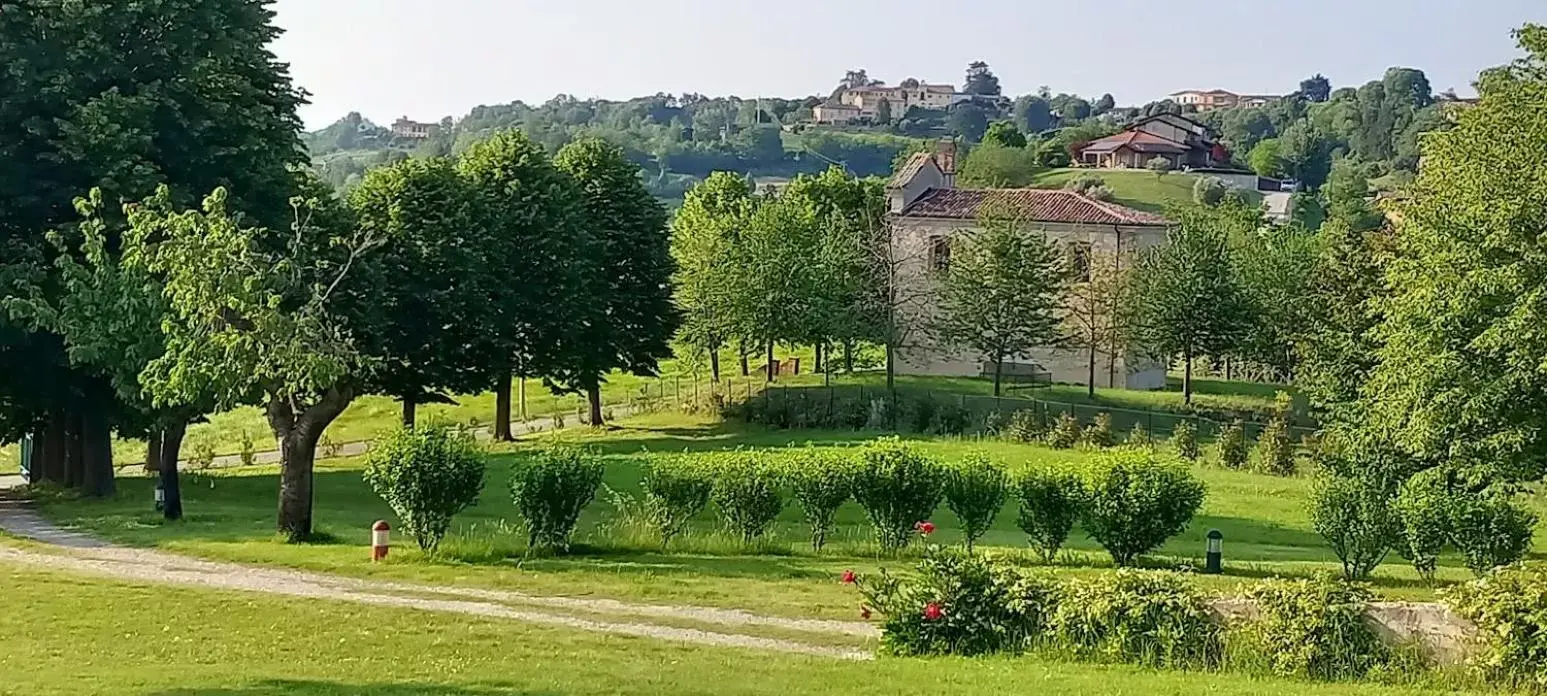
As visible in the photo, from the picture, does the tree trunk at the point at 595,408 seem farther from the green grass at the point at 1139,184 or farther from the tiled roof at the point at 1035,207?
the green grass at the point at 1139,184

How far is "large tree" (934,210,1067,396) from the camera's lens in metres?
54.8

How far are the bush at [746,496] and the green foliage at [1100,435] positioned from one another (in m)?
20.8

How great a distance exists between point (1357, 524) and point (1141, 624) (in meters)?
8.54

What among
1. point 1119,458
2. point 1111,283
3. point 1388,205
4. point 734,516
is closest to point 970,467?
point 1119,458

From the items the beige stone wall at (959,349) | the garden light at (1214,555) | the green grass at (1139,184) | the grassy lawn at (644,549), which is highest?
the green grass at (1139,184)

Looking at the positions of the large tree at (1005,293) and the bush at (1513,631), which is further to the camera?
the large tree at (1005,293)

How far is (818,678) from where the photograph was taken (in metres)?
14.2

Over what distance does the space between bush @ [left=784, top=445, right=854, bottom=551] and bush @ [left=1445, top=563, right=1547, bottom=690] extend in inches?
461

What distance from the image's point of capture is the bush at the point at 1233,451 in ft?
139

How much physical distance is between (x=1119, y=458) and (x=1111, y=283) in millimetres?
35494

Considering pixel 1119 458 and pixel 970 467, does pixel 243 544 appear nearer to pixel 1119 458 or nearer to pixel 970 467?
pixel 970 467

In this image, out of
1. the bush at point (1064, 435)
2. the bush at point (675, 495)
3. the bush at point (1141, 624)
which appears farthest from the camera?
the bush at point (1064, 435)

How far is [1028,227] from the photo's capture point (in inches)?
2438

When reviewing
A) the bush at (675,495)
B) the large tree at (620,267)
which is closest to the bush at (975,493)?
the bush at (675,495)
